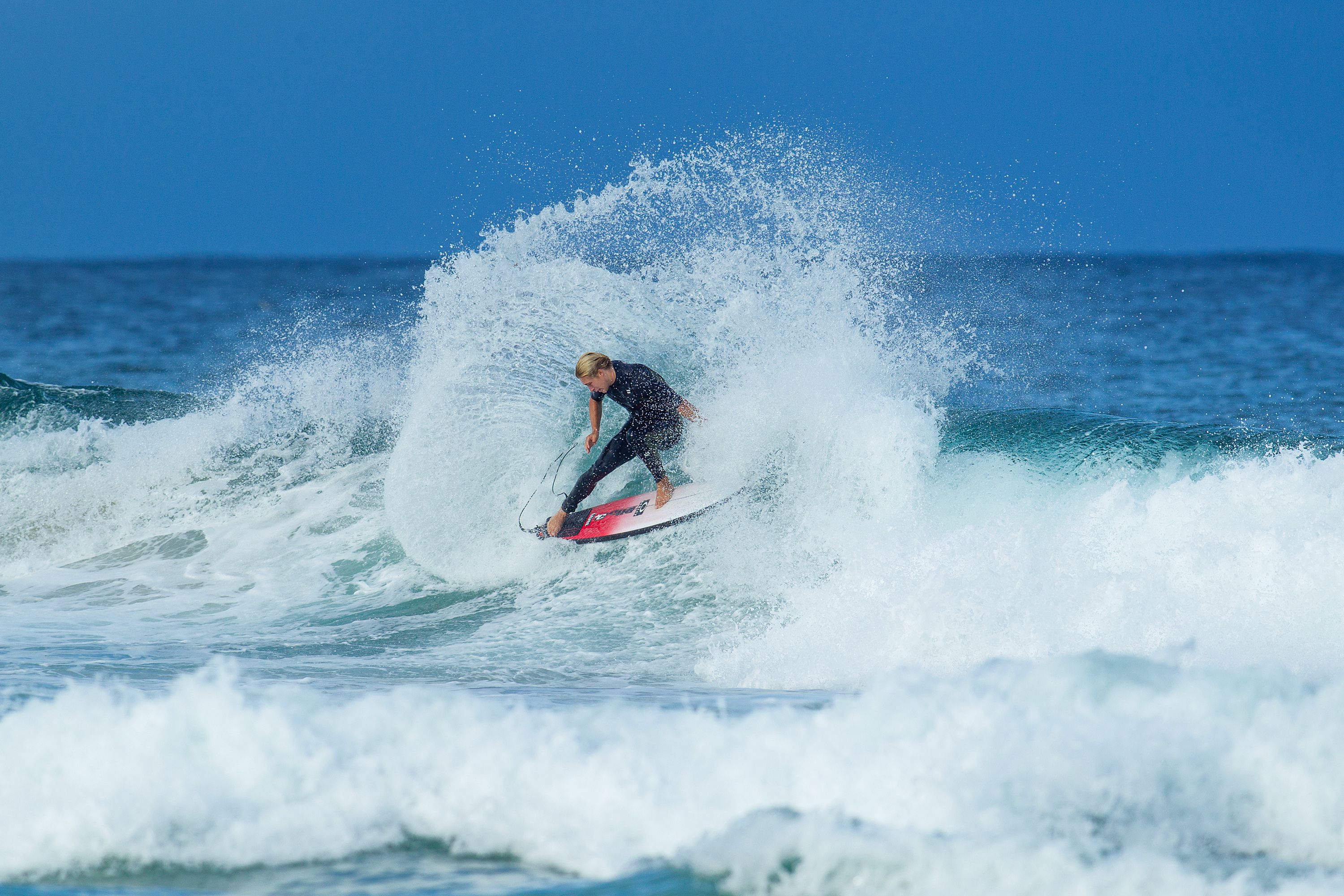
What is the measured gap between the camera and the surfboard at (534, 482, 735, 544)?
9016mm

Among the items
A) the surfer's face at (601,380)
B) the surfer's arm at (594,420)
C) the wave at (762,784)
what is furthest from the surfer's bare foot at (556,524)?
the wave at (762,784)

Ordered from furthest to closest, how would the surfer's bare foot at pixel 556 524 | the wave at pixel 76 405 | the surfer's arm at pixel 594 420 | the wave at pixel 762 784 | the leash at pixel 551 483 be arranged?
the wave at pixel 76 405 < the leash at pixel 551 483 < the surfer's bare foot at pixel 556 524 < the surfer's arm at pixel 594 420 < the wave at pixel 762 784

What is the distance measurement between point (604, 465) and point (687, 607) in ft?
4.21

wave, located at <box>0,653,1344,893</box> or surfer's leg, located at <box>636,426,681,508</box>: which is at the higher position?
surfer's leg, located at <box>636,426,681,508</box>

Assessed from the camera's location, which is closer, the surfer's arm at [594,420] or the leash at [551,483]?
the surfer's arm at [594,420]

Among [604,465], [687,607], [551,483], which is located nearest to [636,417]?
[604,465]

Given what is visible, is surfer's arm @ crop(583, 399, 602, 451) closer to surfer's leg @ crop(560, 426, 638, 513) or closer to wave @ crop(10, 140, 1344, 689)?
surfer's leg @ crop(560, 426, 638, 513)

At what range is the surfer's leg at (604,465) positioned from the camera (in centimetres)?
870

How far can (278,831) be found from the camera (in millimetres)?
4281

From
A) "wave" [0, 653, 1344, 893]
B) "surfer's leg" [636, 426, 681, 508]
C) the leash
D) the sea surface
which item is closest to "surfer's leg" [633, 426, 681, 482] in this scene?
"surfer's leg" [636, 426, 681, 508]

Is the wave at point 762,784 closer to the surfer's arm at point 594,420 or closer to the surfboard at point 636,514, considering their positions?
the surfer's arm at point 594,420

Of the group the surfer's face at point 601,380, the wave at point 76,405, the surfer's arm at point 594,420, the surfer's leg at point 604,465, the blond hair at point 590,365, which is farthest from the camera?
the wave at point 76,405

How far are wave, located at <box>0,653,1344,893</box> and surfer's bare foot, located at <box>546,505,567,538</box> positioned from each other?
13.9ft

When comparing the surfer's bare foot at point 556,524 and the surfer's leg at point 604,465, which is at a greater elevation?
the surfer's leg at point 604,465
